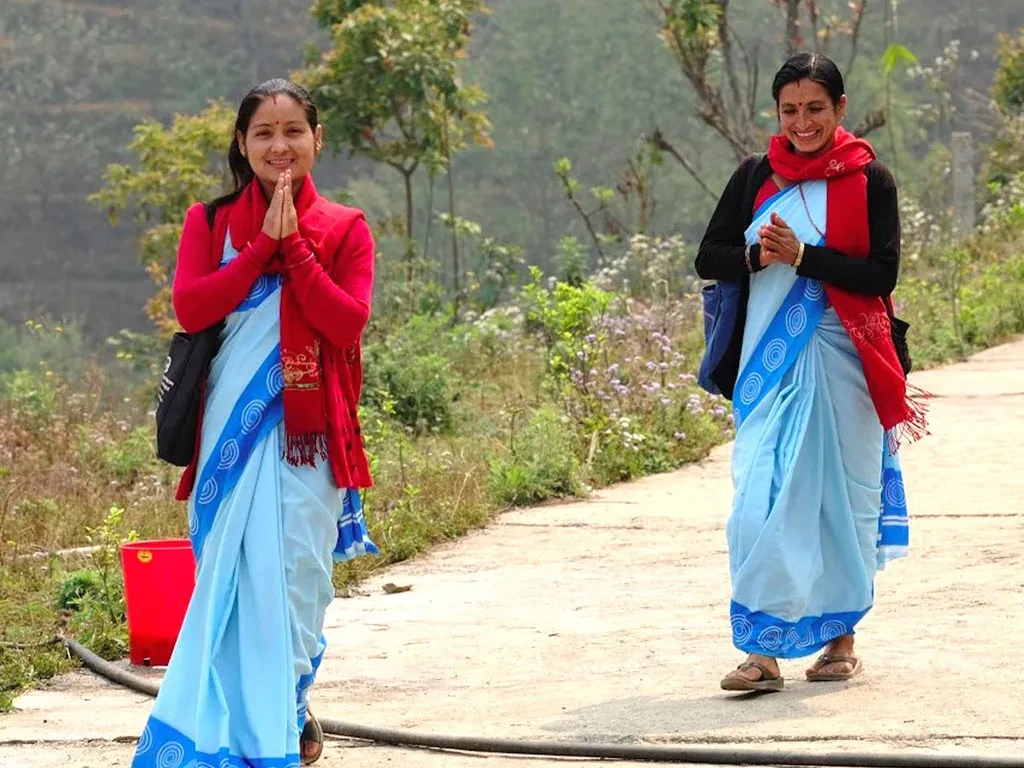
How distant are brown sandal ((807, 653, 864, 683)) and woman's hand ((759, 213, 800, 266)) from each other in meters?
1.12

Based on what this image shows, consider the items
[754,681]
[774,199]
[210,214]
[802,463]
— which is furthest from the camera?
[774,199]

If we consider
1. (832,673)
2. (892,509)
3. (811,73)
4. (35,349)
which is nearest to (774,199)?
(811,73)

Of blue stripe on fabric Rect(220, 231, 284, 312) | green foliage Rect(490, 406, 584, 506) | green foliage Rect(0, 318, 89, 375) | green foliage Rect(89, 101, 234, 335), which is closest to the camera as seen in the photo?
blue stripe on fabric Rect(220, 231, 284, 312)

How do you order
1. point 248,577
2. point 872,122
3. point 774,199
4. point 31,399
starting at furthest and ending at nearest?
point 872,122, point 31,399, point 774,199, point 248,577

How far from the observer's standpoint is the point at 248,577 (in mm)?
4250

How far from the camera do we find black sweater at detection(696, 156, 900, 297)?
5.07 meters

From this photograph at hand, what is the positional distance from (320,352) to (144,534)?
361cm

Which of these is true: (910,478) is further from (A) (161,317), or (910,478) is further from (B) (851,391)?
(A) (161,317)

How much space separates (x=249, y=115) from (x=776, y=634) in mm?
1981

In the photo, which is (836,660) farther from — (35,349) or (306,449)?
(35,349)

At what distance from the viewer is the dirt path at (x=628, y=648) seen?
4762 mm

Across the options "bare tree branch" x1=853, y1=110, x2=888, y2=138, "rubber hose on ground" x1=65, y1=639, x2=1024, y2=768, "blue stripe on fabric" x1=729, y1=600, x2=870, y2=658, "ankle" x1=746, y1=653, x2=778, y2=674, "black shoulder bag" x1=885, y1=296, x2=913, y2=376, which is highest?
"bare tree branch" x1=853, y1=110, x2=888, y2=138

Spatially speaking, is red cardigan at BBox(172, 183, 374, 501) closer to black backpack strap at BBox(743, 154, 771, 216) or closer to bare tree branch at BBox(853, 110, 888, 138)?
black backpack strap at BBox(743, 154, 771, 216)

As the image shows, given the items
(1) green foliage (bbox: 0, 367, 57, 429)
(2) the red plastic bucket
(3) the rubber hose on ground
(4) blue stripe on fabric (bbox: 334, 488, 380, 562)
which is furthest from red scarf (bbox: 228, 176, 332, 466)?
(1) green foliage (bbox: 0, 367, 57, 429)
